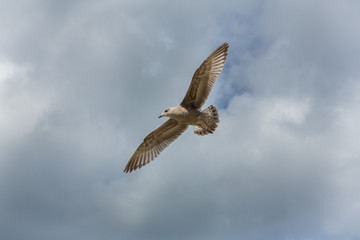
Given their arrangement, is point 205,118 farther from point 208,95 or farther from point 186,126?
point 186,126

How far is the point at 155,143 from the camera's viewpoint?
22.5 metres

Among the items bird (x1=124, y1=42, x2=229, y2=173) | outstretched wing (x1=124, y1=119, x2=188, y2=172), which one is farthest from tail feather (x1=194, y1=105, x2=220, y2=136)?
outstretched wing (x1=124, y1=119, x2=188, y2=172)

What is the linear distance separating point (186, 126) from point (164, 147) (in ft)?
5.06

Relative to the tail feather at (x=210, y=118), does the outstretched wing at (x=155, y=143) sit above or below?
above


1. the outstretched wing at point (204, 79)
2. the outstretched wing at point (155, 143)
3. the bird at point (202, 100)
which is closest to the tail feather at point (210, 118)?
the bird at point (202, 100)

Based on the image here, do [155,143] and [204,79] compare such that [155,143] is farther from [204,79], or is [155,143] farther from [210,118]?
[204,79]

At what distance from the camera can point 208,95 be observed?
1969 cm

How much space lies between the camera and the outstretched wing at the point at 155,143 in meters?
21.7

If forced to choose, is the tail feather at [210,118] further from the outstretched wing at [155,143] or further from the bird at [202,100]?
the outstretched wing at [155,143]

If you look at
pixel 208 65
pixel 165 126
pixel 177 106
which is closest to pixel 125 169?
pixel 165 126

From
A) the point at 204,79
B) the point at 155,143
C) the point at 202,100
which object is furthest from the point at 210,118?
the point at 155,143

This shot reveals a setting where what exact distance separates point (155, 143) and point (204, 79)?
15.6ft

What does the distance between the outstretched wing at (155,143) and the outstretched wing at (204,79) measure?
75.3 inches

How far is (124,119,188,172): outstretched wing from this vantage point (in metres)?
21.7
